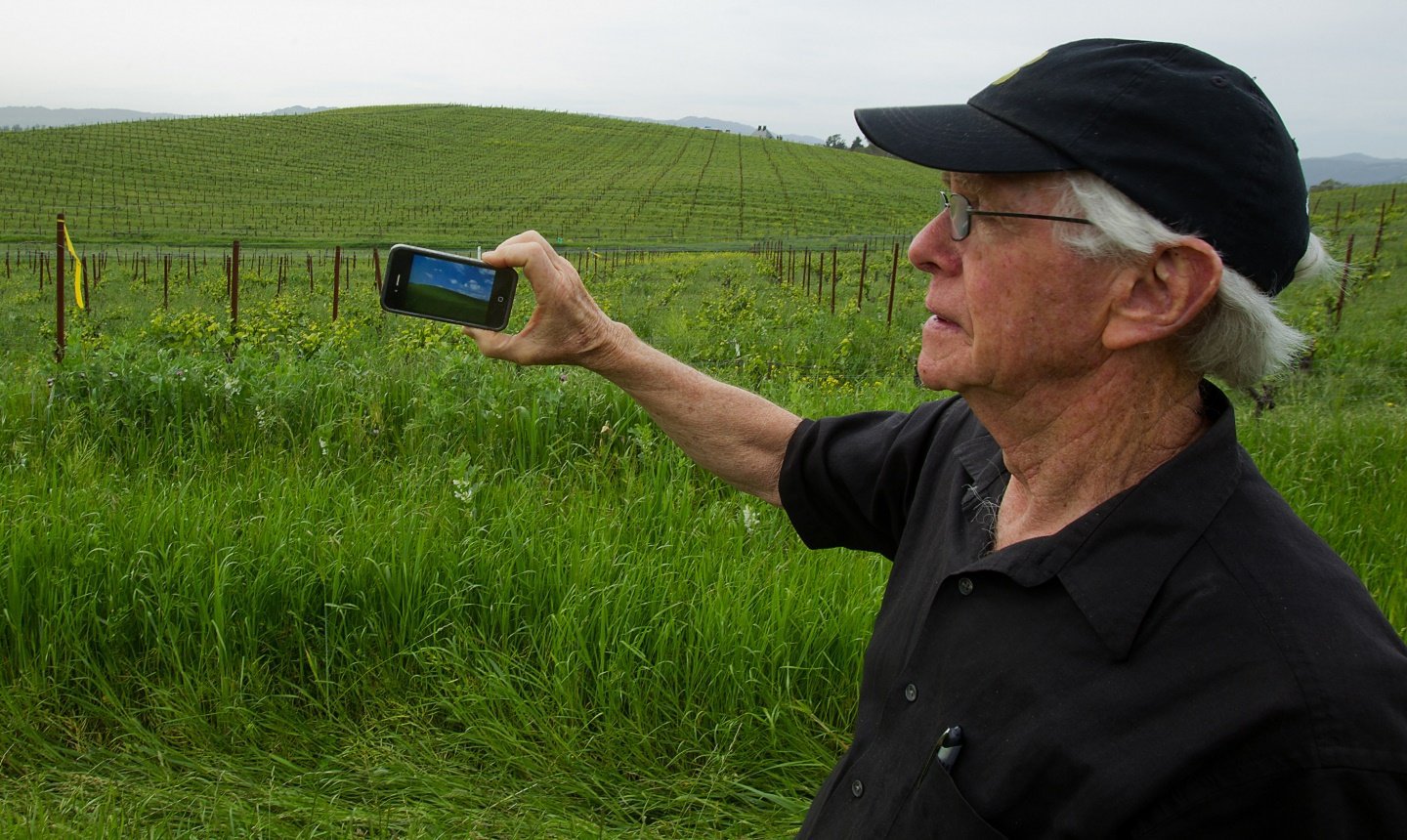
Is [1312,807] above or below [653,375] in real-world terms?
below

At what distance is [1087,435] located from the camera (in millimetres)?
1444

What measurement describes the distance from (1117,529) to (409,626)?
2.43 m

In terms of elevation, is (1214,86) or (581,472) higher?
(1214,86)

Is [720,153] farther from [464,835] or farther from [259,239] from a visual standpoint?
[464,835]

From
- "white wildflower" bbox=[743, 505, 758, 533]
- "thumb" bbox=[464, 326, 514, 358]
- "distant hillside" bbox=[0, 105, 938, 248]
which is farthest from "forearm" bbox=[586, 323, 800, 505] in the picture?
"distant hillside" bbox=[0, 105, 938, 248]

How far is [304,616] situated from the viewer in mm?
3180

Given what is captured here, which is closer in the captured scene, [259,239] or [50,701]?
[50,701]

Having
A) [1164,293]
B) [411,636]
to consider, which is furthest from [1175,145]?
[411,636]

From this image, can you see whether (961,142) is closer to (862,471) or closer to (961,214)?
(961,214)

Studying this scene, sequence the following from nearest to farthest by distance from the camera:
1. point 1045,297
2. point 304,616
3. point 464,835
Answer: point 1045,297 < point 464,835 < point 304,616

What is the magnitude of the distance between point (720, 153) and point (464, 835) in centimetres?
8796

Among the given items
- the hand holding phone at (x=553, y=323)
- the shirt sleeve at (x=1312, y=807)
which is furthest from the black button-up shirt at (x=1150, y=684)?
the hand holding phone at (x=553, y=323)

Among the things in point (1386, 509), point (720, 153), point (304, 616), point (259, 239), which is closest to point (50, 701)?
point (304, 616)

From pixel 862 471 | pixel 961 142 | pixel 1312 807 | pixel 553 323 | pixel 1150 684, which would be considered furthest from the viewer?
pixel 553 323
